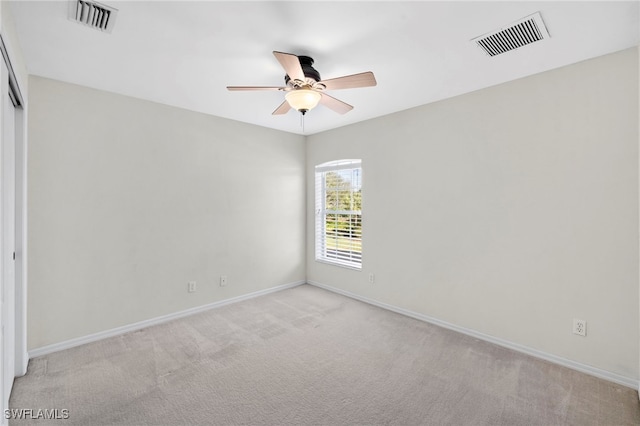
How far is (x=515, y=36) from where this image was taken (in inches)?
82.7

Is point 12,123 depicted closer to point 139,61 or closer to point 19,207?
Answer: point 19,207

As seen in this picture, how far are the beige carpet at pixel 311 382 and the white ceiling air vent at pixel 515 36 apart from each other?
2.54 m

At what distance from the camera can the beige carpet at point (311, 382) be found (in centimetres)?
200

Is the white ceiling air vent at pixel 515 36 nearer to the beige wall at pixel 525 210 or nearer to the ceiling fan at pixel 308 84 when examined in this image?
the beige wall at pixel 525 210

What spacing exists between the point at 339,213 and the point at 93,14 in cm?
352

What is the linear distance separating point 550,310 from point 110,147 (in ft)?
14.8

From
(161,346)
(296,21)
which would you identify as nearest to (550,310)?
(296,21)

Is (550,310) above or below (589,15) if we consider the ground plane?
below

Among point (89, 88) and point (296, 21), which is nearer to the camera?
point (296, 21)

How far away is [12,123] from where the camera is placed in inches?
90.7

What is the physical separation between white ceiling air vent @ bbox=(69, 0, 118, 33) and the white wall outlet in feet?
13.3

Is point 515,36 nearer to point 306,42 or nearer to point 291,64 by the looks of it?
point 306,42

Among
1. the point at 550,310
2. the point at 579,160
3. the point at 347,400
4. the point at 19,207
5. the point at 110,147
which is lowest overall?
the point at 347,400

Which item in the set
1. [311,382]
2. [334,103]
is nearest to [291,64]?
[334,103]
